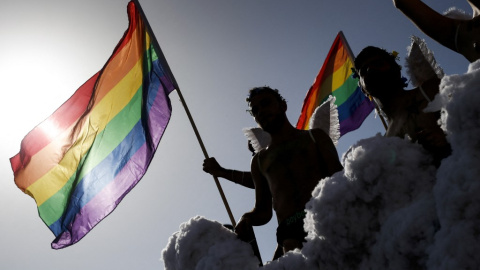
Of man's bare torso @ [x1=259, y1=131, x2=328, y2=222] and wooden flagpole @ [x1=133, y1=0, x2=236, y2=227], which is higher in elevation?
wooden flagpole @ [x1=133, y1=0, x2=236, y2=227]

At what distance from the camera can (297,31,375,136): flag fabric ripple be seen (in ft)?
23.3

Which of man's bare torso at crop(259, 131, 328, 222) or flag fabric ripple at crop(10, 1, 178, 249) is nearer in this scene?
man's bare torso at crop(259, 131, 328, 222)

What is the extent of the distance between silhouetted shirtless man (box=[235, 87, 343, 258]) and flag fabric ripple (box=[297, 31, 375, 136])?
4261 mm

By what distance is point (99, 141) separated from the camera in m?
5.14

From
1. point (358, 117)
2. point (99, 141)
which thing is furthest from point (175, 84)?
point (358, 117)

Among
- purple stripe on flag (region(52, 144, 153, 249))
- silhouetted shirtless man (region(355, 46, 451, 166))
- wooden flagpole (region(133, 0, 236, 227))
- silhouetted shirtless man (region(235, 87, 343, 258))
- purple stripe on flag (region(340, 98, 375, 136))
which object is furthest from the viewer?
purple stripe on flag (region(340, 98, 375, 136))

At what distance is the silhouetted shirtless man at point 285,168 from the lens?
2.58 meters

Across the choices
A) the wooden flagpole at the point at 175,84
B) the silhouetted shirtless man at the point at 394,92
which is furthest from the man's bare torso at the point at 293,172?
the wooden flagpole at the point at 175,84

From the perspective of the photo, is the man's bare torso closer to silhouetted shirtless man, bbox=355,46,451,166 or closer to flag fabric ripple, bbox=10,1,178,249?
silhouetted shirtless man, bbox=355,46,451,166

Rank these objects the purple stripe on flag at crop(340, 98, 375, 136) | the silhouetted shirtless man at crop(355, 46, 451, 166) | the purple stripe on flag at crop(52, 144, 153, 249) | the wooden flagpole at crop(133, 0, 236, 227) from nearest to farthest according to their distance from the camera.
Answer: the silhouetted shirtless man at crop(355, 46, 451, 166) → the wooden flagpole at crop(133, 0, 236, 227) → the purple stripe on flag at crop(52, 144, 153, 249) → the purple stripe on flag at crop(340, 98, 375, 136)

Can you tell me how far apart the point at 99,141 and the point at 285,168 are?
3199mm

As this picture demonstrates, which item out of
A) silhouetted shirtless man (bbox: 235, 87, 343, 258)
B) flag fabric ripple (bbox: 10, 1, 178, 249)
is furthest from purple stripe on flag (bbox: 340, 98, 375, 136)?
silhouetted shirtless man (bbox: 235, 87, 343, 258)

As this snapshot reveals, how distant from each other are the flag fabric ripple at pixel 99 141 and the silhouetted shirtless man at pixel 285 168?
211cm

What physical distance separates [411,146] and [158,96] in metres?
4.12
